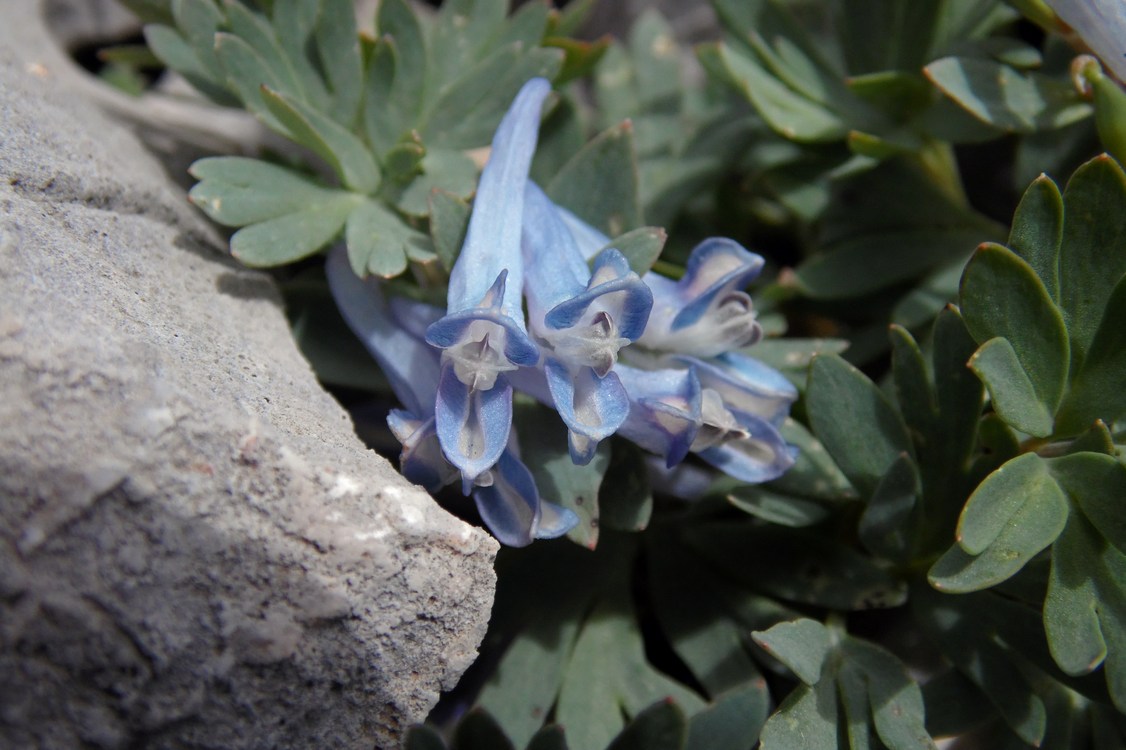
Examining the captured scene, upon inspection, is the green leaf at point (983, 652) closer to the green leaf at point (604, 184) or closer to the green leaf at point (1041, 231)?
the green leaf at point (1041, 231)

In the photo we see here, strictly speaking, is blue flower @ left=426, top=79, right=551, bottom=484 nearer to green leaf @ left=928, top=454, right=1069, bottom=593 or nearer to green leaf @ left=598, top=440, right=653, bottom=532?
green leaf @ left=598, top=440, right=653, bottom=532

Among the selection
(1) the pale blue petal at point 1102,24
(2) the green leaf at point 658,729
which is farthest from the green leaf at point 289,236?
(1) the pale blue petal at point 1102,24

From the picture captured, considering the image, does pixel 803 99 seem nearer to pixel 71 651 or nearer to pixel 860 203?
pixel 860 203

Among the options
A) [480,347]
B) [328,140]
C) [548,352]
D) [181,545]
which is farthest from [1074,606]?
[328,140]

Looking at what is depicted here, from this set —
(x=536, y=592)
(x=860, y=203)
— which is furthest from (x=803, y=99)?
(x=536, y=592)

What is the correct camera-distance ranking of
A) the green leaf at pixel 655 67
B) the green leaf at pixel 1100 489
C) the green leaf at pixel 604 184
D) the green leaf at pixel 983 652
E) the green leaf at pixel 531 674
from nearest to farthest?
the green leaf at pixel 1100 489, the green leaf at pixel 983 652, the green leaf at pixel 531 674, the green leaf at pixel 604 184, the green leaf at pixel 655 67
